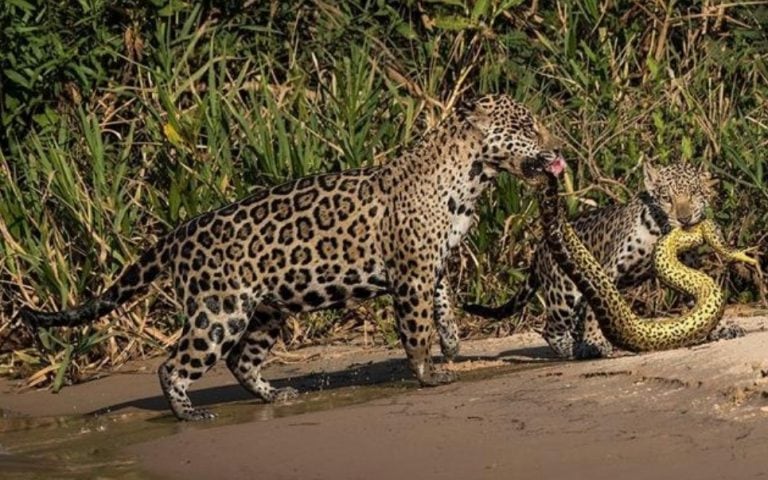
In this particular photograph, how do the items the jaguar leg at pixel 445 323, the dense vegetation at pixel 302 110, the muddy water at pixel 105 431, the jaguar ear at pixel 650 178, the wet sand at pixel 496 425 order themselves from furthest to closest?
the dense vegetation at pixel 302 110, the jaguar ear at pixel 650 178, the jaguar leg at pixel 445 323, the muddy water at pixel 105 431, the wet sand at pixel 496 425

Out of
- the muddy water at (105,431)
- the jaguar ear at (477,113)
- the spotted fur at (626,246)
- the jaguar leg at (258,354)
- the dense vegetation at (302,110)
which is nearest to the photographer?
the muddy water at (105,431)

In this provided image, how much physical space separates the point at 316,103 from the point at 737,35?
276 centimetres

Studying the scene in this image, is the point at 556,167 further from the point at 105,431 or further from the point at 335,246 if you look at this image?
the point at 105,431

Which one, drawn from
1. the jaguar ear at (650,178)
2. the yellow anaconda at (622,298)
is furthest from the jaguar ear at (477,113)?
the jaguar ear at (650,178)

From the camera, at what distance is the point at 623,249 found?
10.6 meters

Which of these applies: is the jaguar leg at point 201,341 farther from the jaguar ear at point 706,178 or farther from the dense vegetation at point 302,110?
the jaguar ear at point 706,178

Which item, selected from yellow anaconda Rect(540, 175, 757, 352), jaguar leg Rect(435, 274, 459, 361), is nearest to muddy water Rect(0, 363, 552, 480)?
jaguar leg Rect(435, 274, 459, 361)

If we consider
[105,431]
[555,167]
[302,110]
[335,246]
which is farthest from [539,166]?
[302,110]

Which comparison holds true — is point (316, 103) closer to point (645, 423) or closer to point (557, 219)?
point (557, 219)

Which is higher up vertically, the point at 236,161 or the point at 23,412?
the point at 236,161

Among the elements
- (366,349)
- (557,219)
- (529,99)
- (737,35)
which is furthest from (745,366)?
(737,35)

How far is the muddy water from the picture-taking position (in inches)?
346

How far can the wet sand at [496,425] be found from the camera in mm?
7395

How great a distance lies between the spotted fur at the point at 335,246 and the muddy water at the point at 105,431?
0.21 m
